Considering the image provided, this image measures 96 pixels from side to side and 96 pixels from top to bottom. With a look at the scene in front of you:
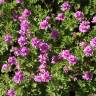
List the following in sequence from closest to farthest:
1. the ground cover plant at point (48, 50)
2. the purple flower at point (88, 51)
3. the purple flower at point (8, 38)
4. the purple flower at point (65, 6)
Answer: the purple flower at point (88, 51), the ground cover plant at point (48, 50), the purple flower at point (8, 38), the purple flower at point (65, 6)

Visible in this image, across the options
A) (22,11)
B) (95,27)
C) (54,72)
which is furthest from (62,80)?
(22,11)

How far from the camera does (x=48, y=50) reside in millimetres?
4684

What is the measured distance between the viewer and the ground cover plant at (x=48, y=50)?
4613 millimetres

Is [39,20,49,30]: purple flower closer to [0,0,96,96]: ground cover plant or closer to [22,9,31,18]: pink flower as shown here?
[0,0,96,96]: ground cover plant

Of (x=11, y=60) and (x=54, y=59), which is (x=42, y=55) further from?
(x=11, y=60)

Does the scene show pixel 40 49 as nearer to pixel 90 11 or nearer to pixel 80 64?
pixel 80 64

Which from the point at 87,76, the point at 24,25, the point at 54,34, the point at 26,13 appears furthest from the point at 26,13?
the point at 87,76

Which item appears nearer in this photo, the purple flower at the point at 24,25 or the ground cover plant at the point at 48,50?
the ground cover plant at the point at 48,50

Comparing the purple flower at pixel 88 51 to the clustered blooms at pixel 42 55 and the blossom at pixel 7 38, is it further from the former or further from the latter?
the blossom at pixel 7 38

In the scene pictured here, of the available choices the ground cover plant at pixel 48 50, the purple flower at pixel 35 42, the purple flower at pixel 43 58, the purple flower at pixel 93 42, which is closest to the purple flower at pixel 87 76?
the ground cover plant at pixel 48 50

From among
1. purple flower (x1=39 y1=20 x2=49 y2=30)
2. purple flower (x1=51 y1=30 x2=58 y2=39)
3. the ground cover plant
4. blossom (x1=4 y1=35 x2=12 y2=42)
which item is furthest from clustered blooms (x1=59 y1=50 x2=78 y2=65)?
blossom (x1=4 y1=35 x2=12 y2=42)

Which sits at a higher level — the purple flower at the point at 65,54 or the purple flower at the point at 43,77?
the purple flower at the point at 65,54

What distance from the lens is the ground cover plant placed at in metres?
4.61

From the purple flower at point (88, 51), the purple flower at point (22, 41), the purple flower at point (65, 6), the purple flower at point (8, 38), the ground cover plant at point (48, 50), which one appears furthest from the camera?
the purple flower at point (65, 6)
